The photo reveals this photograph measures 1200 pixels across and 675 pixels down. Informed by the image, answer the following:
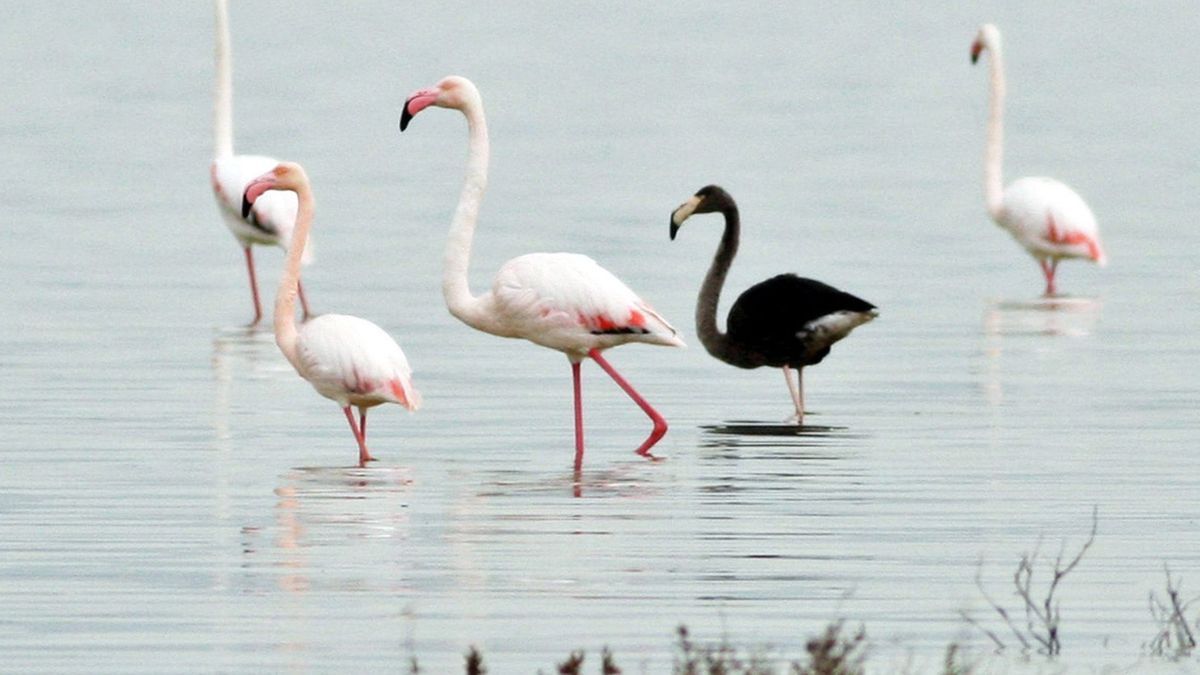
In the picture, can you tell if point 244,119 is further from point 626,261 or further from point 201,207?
point 626,261

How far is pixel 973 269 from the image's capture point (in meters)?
25.0

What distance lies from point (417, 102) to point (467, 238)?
2.25ft

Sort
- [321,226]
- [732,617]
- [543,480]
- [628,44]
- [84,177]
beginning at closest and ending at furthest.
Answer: [732,617], [543,480], [321,226], [84,177], [628,44]

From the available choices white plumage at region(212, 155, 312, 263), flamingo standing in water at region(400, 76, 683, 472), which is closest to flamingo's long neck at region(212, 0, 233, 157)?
white plumage at region(212, 155, 312, 263)

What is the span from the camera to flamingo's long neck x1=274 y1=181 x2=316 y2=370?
13.5 metres

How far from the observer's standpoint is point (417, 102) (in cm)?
1444

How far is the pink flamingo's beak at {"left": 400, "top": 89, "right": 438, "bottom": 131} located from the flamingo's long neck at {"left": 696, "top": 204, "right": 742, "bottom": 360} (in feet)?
5.99

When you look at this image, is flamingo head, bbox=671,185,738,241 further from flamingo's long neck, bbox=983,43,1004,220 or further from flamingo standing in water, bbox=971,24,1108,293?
flamingo's long neck, bbox=983,43,1004,220

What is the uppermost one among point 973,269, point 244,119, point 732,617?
point 244,119

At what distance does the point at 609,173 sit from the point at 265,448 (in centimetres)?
2369

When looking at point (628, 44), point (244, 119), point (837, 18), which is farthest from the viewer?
point (837, 18)

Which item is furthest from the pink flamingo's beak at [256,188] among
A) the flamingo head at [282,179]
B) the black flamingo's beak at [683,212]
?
the black flamingo's beak at [683,212]

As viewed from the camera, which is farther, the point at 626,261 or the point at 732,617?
the point at 626,261

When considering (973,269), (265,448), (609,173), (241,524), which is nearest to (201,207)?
(609,173)
